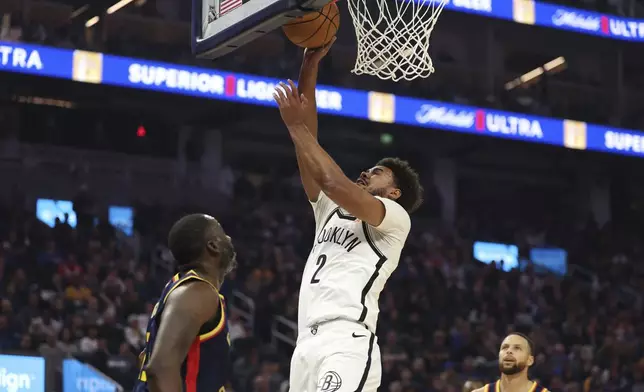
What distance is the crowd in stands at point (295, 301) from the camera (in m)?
11.6

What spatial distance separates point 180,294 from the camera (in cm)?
345

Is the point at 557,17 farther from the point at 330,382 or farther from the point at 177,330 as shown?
the point at 177,330

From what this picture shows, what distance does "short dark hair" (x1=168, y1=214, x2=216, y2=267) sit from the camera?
12.0 ft

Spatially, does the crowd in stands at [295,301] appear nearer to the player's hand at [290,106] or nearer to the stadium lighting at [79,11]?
the stadium lighting at [79,11]

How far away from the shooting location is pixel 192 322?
340 cm

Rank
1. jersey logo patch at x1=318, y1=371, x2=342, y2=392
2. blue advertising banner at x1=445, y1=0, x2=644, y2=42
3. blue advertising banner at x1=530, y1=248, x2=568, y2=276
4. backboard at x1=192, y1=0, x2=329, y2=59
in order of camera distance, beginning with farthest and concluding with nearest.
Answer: blue advertising banner at x1=530, y1=248, x2=568, y2=276
blue advertising banner at x1=445, y1=0, x2=644, y2=42
backboard at x1=192, y1=0, x2=329, y2=59
jersey logo patch at x1=318, y1=371, x2=342, y2=392

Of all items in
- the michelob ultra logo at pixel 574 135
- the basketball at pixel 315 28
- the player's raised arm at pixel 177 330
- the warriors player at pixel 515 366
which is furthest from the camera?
the michelob ultra logo at pixel 574 135

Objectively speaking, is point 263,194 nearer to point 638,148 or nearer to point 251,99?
point 251,99

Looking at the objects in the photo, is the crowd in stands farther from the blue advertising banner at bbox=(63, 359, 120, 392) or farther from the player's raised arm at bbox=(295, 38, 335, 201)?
the player's raised arm at bbox=(295, 38, 335, 201)

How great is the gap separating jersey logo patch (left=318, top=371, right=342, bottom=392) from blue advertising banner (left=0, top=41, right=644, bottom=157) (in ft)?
33.8

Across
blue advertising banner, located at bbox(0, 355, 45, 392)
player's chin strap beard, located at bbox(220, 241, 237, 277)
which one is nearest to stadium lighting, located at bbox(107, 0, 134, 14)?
blue advertising banner, located at bbox(0, 355, 45, 392)

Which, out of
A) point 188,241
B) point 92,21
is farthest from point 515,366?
point 92,21

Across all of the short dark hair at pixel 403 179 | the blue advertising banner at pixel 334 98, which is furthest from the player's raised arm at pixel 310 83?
the blue advertising banner at pixel 334 98

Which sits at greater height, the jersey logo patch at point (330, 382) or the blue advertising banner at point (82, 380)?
the jersey logo patch at point (330, 382)
